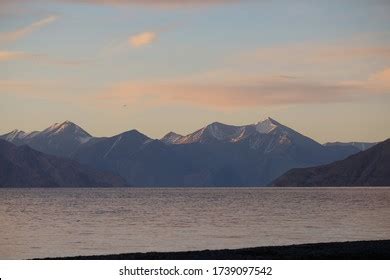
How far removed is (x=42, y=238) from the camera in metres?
75.2

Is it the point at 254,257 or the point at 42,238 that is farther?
the point at 42,238

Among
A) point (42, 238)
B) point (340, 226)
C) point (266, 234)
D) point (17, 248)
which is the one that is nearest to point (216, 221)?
point (340, 226)

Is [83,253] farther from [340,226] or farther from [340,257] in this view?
[340,226]

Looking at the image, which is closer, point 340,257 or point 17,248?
point 340,257

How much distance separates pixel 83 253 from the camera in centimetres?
5797
